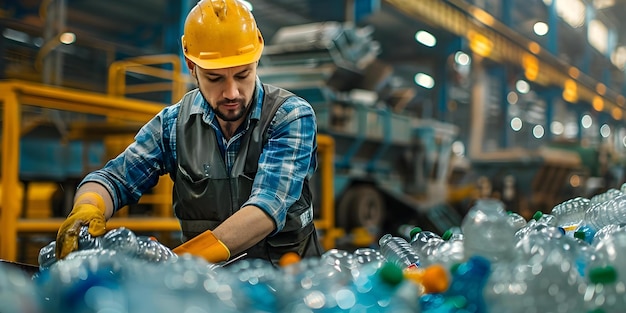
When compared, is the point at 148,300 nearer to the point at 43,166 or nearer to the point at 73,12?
the point at 43,166

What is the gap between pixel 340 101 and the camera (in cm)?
676

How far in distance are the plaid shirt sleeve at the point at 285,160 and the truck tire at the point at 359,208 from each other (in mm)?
5374

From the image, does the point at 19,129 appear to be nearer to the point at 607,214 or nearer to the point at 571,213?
the point at 571,213

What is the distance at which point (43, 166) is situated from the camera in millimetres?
6758

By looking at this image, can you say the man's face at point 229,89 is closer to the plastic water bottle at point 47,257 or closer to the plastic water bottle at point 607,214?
the plastic water bottle at point 47,257

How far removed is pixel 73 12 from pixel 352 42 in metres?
6.21

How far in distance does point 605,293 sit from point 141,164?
147 centimetres

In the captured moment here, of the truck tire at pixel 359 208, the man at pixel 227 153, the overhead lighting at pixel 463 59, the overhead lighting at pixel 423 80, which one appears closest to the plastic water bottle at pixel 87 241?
the man at pixel 227 153

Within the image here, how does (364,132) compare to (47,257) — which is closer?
(47,257)

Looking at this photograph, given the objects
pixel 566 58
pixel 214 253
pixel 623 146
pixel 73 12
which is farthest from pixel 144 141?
pixel 623 146

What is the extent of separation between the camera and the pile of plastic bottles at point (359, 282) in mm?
699

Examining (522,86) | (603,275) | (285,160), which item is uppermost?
(522,86)

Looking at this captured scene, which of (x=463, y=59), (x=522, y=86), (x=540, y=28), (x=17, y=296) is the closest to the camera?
(x=17, y=296)

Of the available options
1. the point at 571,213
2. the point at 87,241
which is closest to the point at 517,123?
the point at 571,213
